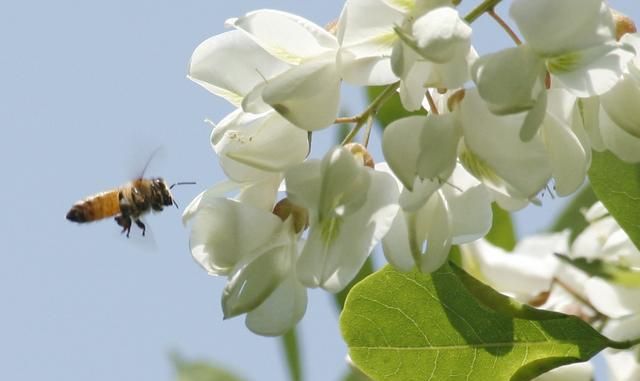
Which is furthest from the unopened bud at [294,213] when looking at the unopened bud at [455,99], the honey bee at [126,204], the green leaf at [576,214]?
the green leaf at [576,214]

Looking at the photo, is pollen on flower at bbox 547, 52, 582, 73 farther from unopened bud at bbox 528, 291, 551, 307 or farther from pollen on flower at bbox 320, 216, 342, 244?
unopened bud at bbox 528, 291, 551, 307

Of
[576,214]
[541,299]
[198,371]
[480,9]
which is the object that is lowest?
[198,371]

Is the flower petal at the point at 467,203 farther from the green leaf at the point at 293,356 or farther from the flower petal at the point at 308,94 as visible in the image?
the green leaf at the point at 293,356

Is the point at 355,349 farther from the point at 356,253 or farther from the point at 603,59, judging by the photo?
the point at 603,59

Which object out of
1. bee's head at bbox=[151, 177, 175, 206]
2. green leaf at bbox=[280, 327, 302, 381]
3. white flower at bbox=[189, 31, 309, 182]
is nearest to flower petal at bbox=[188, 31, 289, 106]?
white flower at bbox=[189, 31, 309, 182]

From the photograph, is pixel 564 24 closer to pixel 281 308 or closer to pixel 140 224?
pixel 281 308

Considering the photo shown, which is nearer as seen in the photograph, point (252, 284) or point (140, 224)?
point (252, 284)

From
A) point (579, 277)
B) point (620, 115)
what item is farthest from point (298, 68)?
point (579, 277)
